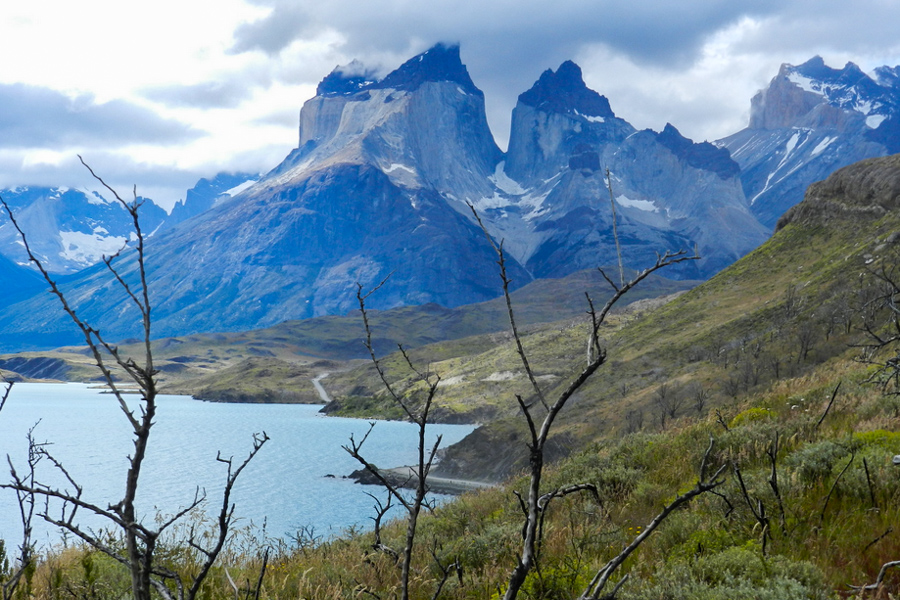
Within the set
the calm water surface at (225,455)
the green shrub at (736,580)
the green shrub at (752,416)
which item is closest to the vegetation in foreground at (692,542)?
the green shrub at (736,580)

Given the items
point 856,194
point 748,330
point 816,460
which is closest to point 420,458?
point 816,460

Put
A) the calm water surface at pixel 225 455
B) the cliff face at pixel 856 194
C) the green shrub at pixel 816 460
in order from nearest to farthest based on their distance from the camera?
1. the green shrub at pixel 816 460
2. the calm water surface at pixel 225 455
3. the cliff face at pixel 856 194

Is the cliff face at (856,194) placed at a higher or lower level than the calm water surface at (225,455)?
higher

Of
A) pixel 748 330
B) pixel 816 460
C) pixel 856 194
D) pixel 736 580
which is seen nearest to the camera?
pixel 736 580

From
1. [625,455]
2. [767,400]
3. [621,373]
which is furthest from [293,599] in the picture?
[621,373]

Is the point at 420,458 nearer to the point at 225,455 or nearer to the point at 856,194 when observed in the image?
the point at 225,455

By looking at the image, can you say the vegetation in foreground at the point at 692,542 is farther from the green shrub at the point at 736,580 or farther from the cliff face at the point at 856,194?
the cliff face at the point at 856,194

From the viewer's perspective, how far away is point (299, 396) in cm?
18550

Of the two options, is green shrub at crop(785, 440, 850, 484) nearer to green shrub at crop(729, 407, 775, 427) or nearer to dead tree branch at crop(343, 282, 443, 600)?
green shrub at crop(729, 407, 775, 427)

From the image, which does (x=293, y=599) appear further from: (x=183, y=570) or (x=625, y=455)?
(x=625, y=455)

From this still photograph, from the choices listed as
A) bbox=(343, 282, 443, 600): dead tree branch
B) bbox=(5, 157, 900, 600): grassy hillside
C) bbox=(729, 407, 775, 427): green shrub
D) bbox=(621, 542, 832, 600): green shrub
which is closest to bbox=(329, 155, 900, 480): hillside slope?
bbox=(729, 407, 775, 427): green shrub

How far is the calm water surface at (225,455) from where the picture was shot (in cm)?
5222

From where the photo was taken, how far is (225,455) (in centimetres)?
7500

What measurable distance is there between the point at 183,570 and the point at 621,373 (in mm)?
62749
